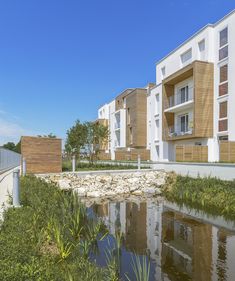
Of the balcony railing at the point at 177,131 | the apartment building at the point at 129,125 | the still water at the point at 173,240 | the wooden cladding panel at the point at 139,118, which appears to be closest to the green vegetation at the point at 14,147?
the apartment building at the point at 129,125

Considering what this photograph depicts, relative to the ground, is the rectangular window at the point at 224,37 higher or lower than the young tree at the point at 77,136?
higher

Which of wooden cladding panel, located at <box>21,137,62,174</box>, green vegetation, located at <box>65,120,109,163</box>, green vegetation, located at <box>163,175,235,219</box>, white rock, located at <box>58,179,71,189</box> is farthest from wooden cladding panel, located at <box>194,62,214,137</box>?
white rock, located at <box>58,179,71,189</box>

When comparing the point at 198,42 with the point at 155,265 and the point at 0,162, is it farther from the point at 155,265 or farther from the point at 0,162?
the point at 155,265

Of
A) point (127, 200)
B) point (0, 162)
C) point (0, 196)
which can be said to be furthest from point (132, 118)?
point (0, 196)

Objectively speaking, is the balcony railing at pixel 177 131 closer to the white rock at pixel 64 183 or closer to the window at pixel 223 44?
the window at pixel 223 44

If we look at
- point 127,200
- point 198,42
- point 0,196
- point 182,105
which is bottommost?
point 127,200

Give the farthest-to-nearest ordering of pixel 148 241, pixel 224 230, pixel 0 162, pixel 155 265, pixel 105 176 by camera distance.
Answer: pixel 0 162
pixel 105 176
pixel 224 230
pixel 148 241
pixel 155 265

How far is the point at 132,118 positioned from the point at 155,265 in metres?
39.5

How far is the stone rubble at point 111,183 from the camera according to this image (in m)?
18.2

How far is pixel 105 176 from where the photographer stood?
64.6ft

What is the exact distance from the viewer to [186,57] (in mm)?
30984

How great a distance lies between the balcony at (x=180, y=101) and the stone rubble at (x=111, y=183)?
11.2 meters

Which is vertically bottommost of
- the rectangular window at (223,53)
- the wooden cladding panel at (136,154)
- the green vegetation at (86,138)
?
the wooden cladding panel at (136,154)

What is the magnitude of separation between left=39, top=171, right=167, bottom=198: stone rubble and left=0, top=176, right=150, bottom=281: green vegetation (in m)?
8.98
